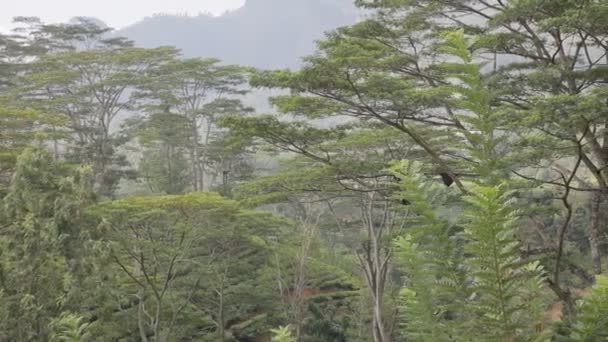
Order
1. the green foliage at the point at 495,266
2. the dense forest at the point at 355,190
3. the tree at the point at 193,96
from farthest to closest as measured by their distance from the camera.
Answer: the tree at the point at 193,96 < the dense forest at the point at 355,190 < the green foliage at the point at 495,266

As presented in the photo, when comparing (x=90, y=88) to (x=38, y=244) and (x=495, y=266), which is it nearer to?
(x=38, y=244)

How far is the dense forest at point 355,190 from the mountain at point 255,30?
97.2 metres

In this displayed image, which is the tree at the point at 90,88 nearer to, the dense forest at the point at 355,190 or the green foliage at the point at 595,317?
the dense forest at the point at 355,190

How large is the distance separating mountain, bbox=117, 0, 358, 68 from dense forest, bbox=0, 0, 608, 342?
9718 centimetres

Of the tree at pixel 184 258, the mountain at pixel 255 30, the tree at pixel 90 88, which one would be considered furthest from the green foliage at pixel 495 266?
the mountain at pixel 255 30

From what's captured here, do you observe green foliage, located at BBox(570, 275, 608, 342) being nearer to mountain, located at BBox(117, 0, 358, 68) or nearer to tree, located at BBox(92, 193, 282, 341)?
tree, located at BBox(92, 193, 282, 341)

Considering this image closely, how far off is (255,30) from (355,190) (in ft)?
387

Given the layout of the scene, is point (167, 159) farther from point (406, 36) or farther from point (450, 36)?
point (450, 36)

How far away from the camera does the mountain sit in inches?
4478

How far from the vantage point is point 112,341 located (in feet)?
35.0

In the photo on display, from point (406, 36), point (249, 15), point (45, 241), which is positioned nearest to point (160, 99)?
point (406, 36)

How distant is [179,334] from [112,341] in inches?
65.9

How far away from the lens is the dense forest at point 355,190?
5.40 feet

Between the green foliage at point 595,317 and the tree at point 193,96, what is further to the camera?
the tree at point 193,96
